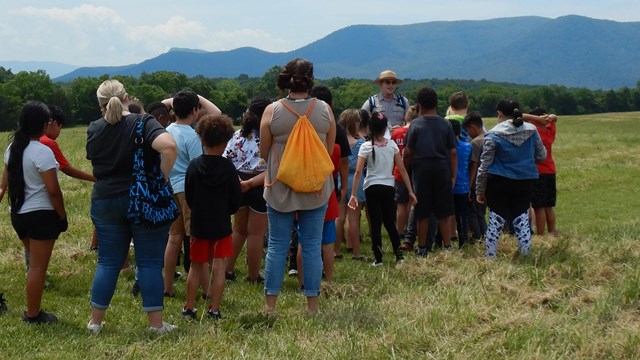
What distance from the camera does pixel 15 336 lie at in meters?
5.50

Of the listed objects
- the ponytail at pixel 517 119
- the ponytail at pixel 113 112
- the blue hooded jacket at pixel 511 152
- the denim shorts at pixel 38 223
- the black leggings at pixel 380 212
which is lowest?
the black leggings at pixel 380 212

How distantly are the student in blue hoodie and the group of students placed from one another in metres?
0.01

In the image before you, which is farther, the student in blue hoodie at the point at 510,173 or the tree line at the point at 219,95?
the tree line at the point at 219,95

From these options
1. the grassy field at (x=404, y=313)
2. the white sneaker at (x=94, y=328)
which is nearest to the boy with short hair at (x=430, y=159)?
the grassy field at (x=404, y=313)

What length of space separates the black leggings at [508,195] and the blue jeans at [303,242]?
9.79 feet

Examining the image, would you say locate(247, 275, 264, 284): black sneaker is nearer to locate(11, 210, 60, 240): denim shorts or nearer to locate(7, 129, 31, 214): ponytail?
locate(11, 210, 60, 240): denim shorts

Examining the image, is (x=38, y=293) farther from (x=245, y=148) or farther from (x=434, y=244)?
(x=434, y=244)

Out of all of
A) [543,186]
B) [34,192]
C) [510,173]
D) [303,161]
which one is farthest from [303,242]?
[543,186]

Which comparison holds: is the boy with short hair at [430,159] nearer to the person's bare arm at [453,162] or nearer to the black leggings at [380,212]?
the person's bare arm at [453,162]

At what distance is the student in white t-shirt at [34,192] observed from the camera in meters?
5.82

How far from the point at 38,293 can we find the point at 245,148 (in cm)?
246

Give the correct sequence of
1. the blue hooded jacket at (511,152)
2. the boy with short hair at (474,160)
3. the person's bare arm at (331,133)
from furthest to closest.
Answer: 1. the boy with short hair at (474,160)
2. the blue hooded jacket at (511,152)
3. the person's bare arm at (331,133)

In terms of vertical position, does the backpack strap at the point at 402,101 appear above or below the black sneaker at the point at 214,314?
above

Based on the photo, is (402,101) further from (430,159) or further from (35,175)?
(35,175)
